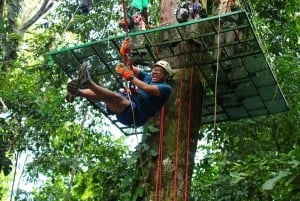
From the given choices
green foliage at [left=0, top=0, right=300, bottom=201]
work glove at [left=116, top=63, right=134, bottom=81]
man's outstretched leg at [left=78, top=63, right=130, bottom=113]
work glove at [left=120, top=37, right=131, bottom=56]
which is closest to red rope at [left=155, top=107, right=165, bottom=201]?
green foliage at [left=0, top=0, right=300, bottom=201]

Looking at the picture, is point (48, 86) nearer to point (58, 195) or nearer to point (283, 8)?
point (58, 195)

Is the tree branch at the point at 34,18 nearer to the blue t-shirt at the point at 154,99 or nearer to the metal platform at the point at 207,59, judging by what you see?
the metal platform at the point at 207,59

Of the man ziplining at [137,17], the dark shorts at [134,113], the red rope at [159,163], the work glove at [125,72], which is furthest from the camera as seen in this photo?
the man ziplining at [137,17]

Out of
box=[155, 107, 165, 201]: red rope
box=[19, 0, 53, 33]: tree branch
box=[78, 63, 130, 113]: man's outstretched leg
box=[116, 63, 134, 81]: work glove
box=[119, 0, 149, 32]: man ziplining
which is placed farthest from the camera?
box=[19, 0, 53, 33]: tree branch

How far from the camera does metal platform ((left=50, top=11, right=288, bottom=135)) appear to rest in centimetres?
398

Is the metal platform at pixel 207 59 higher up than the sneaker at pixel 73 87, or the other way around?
the metal platform at pixel 207 59

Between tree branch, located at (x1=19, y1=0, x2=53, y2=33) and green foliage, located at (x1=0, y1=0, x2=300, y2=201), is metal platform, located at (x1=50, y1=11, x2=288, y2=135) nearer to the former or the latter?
green foliage, located at (x1=0, y1=0, x2=300, y2=201)

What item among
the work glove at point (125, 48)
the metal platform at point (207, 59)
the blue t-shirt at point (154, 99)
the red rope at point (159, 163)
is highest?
the metal platform at point (207, 59)

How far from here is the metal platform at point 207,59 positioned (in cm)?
398

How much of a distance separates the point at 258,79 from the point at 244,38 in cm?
78

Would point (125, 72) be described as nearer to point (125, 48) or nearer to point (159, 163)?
point (125, 48)

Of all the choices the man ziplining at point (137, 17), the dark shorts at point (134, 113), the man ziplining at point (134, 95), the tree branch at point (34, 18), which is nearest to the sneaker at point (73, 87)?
the man ziplining at point (134, 95)

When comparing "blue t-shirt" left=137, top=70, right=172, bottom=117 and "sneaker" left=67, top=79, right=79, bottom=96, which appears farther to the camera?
"blue t-shirt" left=137, top=70, right=172, bottom=117

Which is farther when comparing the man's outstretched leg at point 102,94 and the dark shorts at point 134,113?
the dark shorts at point 134,113
